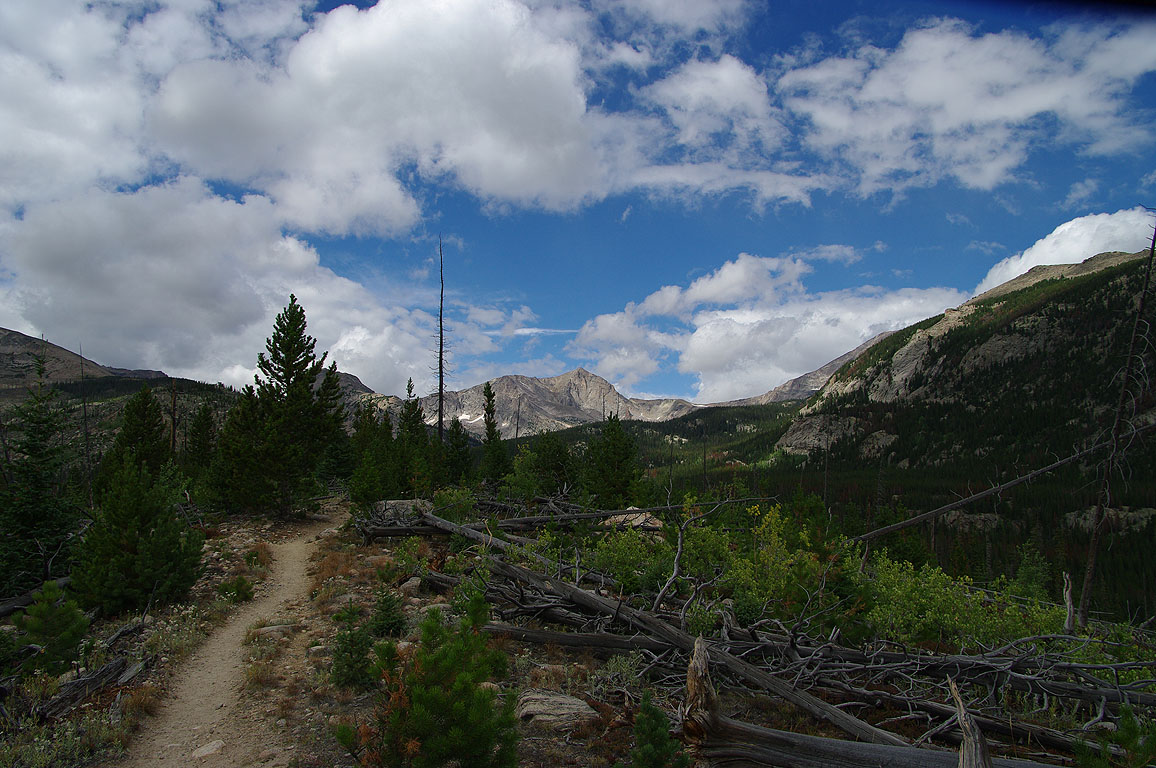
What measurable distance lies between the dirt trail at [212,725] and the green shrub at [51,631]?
4.84 feet

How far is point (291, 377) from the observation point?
2472 cm

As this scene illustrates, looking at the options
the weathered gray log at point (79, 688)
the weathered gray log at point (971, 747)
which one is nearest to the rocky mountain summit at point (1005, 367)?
the weathered gray log at point (971, 747)

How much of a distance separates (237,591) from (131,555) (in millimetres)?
2380

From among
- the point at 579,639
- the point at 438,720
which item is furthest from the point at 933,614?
the point at 438,720

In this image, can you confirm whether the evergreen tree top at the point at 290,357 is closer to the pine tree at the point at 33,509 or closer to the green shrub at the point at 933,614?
the pine tree at the point at 33,509

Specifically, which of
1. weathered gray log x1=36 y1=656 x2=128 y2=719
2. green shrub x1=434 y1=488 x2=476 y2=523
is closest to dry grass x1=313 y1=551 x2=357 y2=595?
green shrub x1=434 y1=488 x2=476 y2=523

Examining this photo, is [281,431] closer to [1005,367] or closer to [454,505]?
[454,505]

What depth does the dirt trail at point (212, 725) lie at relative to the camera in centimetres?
550

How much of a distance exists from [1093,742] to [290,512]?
27269mm

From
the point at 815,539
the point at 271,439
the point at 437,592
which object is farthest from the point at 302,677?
the point at 271,439

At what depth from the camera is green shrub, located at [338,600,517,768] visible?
4.04 meters

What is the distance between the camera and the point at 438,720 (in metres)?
4.11

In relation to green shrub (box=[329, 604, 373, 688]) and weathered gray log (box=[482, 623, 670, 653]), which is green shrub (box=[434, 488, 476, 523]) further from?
green shrub (box=[329, 604, 373, 688])

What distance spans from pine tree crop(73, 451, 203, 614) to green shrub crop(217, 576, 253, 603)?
0.89 meters
